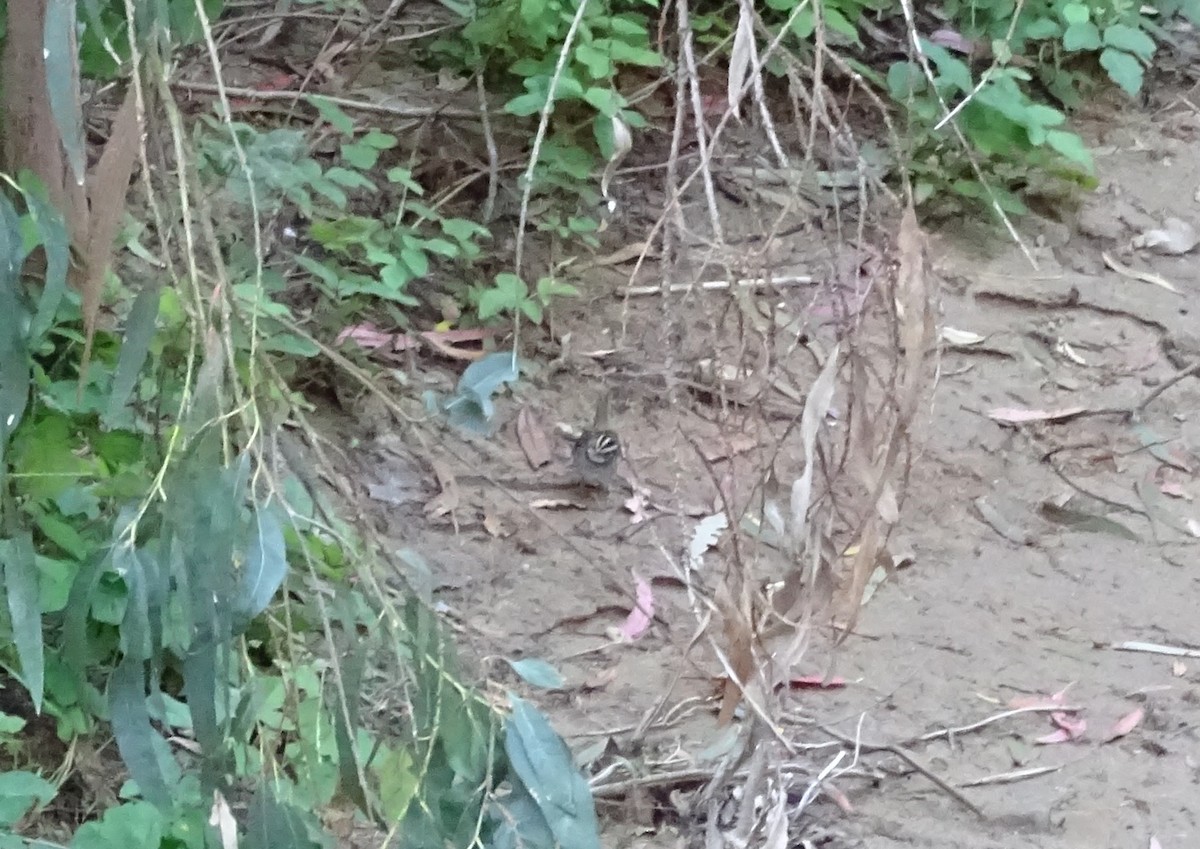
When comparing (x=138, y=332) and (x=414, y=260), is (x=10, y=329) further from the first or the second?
(x=414, y=260)

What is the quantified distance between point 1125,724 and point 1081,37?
157 centimetres

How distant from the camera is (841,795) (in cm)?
152

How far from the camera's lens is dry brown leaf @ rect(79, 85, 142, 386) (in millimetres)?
959

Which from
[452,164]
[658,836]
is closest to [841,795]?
[658,836]

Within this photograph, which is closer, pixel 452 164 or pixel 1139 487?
Result: pixel 1139 487

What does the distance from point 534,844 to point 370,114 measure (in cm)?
167

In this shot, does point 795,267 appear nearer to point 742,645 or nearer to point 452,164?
point 452,164

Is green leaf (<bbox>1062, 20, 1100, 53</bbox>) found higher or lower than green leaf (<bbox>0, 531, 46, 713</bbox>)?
lower

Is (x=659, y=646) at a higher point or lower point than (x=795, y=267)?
lower

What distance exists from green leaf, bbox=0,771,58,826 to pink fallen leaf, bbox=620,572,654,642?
33.8 inches

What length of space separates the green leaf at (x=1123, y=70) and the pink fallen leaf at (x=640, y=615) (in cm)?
158

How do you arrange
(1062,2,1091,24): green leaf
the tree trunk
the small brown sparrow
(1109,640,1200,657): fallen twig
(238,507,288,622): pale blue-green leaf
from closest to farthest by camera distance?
(238,507,288,622): pale blue-green leaf → the tree trunk → (1109,640,1200,657): fallen twig → the small brown sparrow → (1062,2,1091,24): green leaf

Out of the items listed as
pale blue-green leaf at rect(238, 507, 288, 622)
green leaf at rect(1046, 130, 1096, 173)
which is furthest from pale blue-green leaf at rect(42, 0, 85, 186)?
green leaf at rect(1046, 130, 1096, 173)

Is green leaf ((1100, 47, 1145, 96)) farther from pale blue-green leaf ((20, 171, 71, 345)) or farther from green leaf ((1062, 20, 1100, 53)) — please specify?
pale blue-green leaf ((20, 171, 71, 345))
